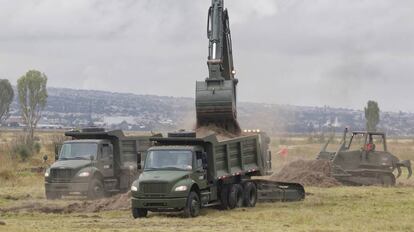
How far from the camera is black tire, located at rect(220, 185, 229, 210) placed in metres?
25.9

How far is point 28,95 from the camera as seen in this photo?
82062 mm

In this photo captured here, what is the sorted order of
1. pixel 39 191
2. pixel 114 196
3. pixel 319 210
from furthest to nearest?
pixel 39 191
pixel 114 196
pixel 319 210

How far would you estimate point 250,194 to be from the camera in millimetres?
27297

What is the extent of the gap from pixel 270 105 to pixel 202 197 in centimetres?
1580

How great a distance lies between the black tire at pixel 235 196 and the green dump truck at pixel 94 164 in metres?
3.78

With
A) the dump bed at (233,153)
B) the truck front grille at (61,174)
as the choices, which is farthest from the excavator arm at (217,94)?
the truck front grille at (61,174)

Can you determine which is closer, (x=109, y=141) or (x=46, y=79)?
(x=109, y=141)

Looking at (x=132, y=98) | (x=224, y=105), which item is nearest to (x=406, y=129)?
(x=132, y=98)

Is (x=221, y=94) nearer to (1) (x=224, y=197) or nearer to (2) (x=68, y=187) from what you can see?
(1) (x=224, y=197)

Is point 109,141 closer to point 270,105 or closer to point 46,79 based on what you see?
point 270,105

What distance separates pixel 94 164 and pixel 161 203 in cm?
725

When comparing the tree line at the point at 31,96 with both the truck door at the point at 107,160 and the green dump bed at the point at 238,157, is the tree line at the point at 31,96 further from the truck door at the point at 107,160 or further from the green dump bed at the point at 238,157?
the green dump bed at the point at 238,157

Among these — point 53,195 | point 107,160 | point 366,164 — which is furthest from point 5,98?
point 53,195

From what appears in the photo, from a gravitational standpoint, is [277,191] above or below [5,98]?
below
